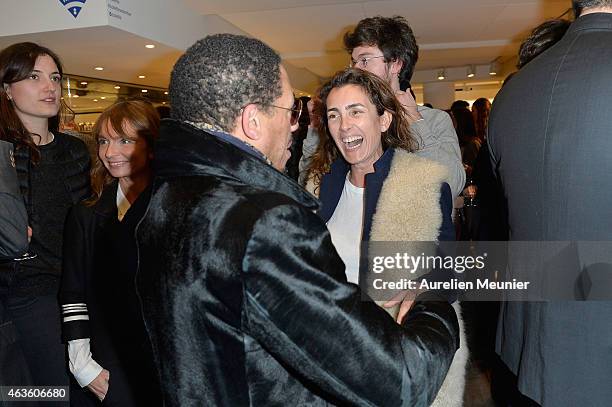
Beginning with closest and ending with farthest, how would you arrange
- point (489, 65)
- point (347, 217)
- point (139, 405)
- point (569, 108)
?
1. point (569, 108)
2. point (347, 217)
3. point (139, 405)
4. point (489, 65)

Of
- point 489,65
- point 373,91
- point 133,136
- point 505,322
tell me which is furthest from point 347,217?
point 489,65

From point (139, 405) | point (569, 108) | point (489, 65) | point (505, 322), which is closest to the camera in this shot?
point (569, 108)

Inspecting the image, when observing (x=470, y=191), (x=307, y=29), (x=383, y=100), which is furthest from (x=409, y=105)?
(x=307, y=29)

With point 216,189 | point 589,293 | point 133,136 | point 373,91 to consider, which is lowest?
point 589,293

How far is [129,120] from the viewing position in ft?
6.58

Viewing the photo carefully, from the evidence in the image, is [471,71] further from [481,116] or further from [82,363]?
[82,363]

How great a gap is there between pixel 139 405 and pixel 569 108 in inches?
66.4

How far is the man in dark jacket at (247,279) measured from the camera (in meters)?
0.81

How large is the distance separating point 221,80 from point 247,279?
1.20ft

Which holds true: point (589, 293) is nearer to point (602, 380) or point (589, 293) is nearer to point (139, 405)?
point (602, 380)

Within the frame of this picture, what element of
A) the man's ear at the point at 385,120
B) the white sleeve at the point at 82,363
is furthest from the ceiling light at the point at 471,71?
the white sleeve at the point at 82,363

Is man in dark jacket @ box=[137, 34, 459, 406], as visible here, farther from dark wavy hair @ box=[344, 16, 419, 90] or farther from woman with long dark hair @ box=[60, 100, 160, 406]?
dark wavy hair @ box=[344, 16, 419, 90]

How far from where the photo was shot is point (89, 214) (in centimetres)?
194

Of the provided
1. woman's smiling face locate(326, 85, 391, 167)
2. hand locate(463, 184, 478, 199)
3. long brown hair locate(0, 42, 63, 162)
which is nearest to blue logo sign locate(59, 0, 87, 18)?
long brown hair locate(0, 42, 63, 162)
